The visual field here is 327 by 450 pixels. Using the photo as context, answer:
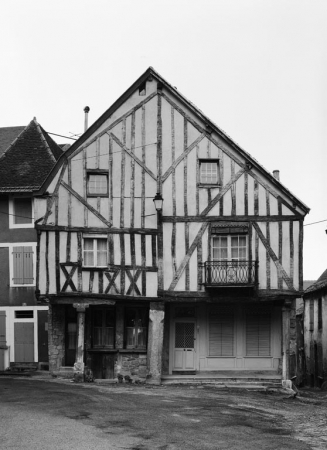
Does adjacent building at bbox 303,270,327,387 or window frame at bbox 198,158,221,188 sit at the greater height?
window frame at bbox 198,158,221,188

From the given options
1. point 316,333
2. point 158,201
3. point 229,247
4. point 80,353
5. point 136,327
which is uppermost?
point 158,201

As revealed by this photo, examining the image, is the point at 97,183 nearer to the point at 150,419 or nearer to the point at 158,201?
the point at 158,201

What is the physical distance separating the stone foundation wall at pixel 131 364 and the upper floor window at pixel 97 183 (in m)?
5.57

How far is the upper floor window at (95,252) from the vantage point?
25094 millimetres

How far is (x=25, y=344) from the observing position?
29.5 m

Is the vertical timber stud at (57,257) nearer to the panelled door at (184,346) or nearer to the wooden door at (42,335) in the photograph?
the panelled door at (184,346)

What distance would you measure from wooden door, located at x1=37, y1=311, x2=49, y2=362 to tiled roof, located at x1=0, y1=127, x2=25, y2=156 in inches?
303

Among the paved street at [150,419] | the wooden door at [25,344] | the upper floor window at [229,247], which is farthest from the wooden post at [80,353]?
the wooden door at [25,344]

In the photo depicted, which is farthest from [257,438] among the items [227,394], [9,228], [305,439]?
[9,228]

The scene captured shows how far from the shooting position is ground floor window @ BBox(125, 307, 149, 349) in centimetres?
2631

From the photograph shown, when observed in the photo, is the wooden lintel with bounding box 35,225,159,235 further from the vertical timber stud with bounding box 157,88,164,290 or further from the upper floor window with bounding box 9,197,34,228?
the upper floor window with bounding box 9,197,34,228

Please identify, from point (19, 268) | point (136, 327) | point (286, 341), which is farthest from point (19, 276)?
point (286, 341)

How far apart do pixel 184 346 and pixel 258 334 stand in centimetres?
258

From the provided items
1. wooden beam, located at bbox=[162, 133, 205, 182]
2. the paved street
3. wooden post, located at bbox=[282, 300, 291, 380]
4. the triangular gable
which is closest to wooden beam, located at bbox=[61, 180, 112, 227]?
the triangular gable
